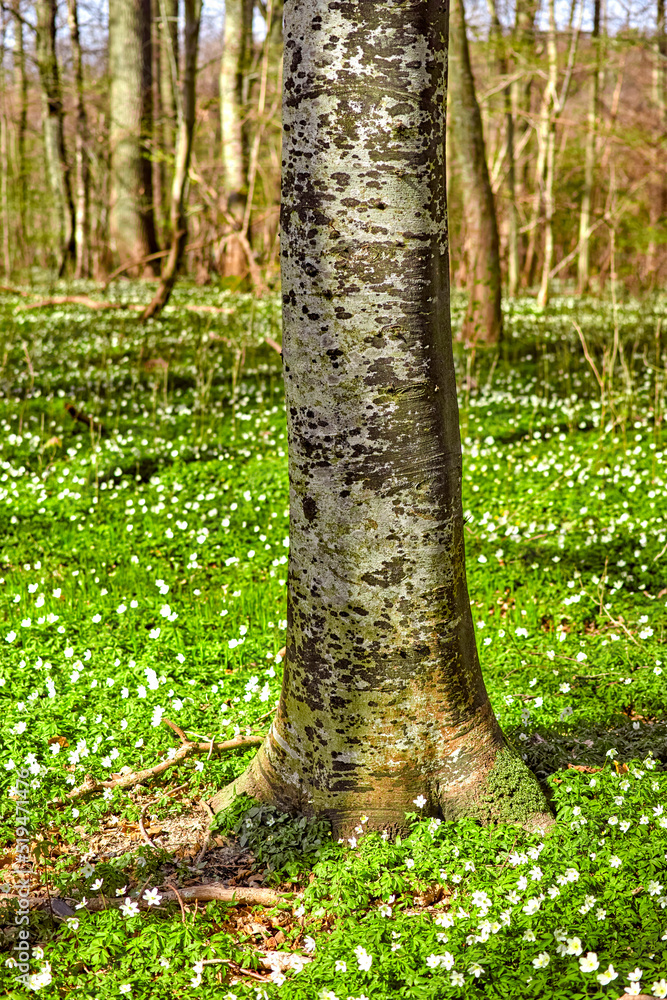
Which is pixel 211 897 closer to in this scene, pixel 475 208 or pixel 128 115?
pixel 475 208

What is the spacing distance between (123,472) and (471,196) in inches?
288

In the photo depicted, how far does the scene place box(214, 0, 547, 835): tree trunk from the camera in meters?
2.54

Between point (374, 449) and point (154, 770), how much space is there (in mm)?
1792

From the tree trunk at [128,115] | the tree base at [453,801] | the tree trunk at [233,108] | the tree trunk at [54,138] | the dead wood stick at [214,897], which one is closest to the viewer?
the dead wood stick at [214,897]

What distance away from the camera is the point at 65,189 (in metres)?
25.3

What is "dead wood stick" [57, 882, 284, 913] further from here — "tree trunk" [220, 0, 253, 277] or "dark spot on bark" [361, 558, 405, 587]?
"tree trunk" [220, 0, 253, 277]

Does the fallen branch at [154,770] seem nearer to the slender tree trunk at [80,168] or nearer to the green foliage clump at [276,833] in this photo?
the green foliage clump at [276,833]

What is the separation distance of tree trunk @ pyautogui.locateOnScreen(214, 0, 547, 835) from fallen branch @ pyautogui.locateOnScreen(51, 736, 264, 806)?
22.1 inches

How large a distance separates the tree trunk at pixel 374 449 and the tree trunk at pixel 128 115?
65.3 ft

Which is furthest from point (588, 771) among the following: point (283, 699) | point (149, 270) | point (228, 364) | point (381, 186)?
point (149, 270)

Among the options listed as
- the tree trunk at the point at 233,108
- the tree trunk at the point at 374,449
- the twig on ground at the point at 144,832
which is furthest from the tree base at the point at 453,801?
the tree trunk at the point at 233,108

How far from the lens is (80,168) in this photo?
26.9 m

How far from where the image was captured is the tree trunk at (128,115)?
20750 mm

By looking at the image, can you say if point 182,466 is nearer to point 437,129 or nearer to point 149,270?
point 437,129
